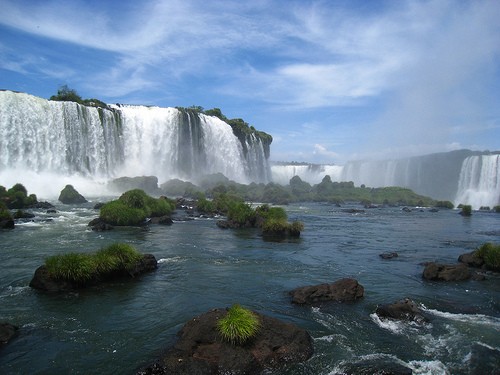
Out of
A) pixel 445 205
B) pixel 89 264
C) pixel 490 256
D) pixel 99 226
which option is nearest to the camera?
pixel 89 264

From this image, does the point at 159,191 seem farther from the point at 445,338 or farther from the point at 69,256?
the point at 445,338

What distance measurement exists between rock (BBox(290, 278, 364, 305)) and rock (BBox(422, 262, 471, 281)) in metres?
4.30

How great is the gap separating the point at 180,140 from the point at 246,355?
220ft

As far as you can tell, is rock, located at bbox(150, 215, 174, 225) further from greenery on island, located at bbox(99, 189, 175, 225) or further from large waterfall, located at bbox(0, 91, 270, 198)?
large waterfall, located at bbox(0, 91, 270, 198)

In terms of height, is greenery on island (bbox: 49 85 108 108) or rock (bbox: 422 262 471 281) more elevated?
greenery on island (bbox: 49 85 108 108)

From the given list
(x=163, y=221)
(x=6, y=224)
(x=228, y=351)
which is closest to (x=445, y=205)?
(x=163, y=221)

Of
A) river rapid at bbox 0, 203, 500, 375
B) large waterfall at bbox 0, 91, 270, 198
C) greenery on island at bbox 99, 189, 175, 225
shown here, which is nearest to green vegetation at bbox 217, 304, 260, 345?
river rapid at bbox 0, 203, 500, 375

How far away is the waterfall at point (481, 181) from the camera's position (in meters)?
67.9

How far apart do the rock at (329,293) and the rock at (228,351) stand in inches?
120

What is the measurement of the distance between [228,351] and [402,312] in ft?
18.8

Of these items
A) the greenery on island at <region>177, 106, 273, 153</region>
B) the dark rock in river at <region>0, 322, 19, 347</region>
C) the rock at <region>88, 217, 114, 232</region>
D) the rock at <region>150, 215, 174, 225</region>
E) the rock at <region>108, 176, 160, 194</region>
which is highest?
the greenery on island at <region>177, 106, 273, 153</region>

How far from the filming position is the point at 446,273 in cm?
1554

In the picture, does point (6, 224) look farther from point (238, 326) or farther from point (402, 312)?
point (402, 312)

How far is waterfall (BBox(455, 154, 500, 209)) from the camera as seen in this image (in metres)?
67.9
